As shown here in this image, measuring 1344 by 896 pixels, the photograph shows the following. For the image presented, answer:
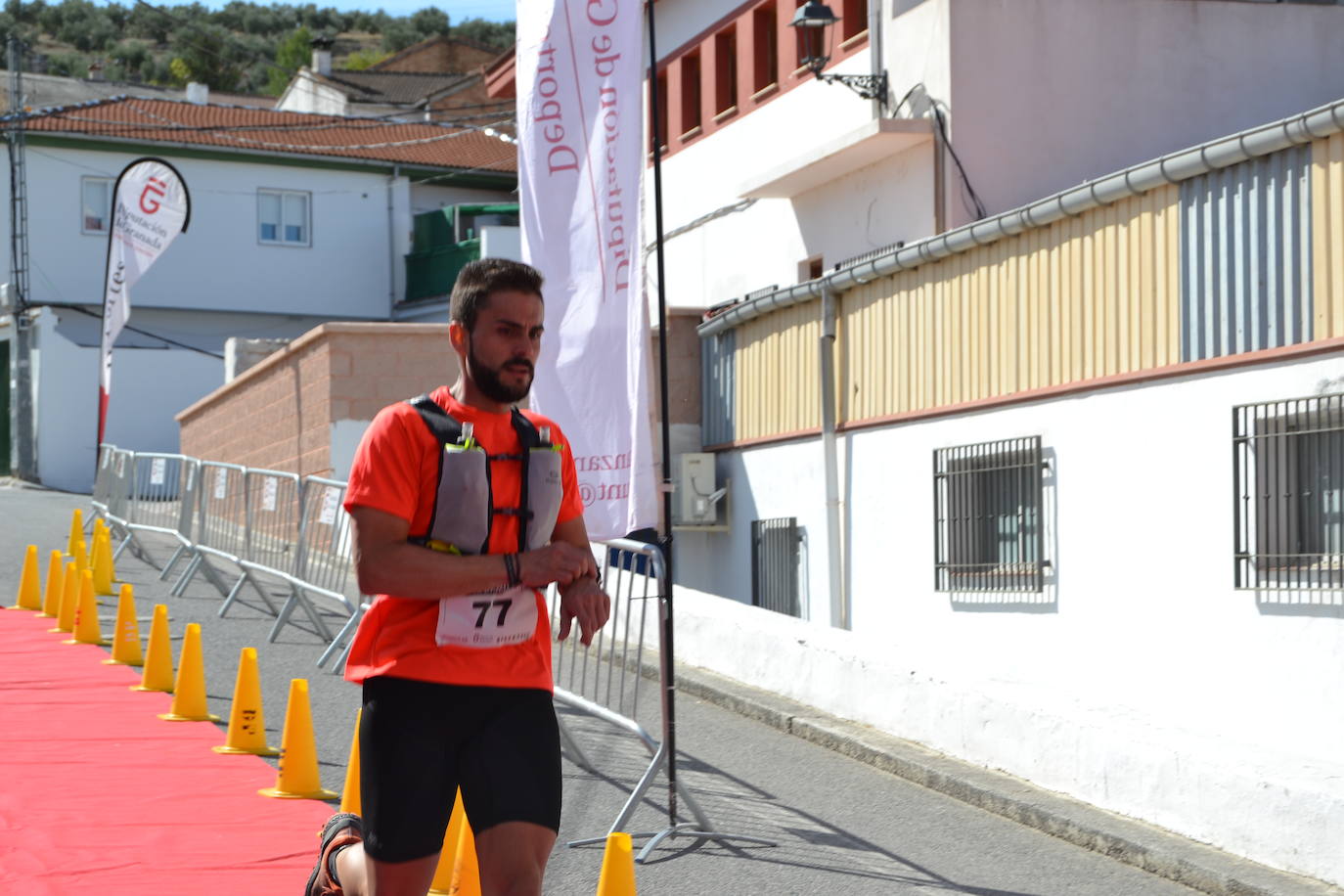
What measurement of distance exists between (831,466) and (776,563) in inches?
71.2

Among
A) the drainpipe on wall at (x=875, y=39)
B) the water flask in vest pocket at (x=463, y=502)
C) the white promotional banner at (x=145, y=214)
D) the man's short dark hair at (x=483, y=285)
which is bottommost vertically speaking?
the water flask in vest pocket at (x=463, y=502)

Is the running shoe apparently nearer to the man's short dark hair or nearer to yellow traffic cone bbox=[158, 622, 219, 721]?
the man's short dark hair

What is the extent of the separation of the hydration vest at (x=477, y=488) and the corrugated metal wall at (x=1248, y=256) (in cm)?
699

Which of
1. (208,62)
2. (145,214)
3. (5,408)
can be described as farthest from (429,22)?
(145,214)

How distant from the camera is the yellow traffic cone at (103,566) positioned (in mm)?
16016

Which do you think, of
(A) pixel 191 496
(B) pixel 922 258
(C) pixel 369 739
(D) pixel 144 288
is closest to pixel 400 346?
(A) pixel 191 496

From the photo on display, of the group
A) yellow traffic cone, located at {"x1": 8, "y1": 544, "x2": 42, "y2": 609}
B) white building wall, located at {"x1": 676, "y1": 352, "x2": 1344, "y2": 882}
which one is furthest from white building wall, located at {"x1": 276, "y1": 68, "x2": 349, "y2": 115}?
white building wall, located at {"x1": 676, "y1": 352, "x2": 1344, "y2": 882}

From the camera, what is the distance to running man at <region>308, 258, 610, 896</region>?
13.8ft

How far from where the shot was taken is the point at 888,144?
17781 mm

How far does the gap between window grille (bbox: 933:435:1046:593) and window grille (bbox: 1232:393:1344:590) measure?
227 cm

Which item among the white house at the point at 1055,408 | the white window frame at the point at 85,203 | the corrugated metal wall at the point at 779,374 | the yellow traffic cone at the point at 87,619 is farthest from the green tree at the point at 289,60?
the yellow traffic cone at the point at 87,619

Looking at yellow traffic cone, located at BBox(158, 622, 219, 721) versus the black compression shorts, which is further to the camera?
yellow traffic cone, located at BBox(158, 622, 219, 721)

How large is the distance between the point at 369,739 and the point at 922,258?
10.7m

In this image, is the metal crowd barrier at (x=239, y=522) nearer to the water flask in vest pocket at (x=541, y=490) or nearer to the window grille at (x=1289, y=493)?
the window grille at (x=1289, y=493)
